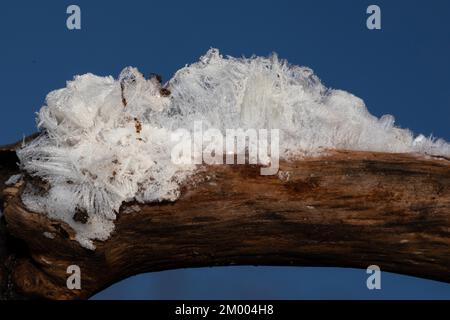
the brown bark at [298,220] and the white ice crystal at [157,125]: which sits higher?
the white ice crystal at [157,125]

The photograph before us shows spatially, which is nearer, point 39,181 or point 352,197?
point 352,197

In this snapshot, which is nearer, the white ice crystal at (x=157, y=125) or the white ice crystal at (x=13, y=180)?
the white ice crystal at (x=157, y=125)

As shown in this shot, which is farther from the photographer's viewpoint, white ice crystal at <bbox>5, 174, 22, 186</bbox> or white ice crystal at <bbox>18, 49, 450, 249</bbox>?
white ice crystal at <bbox>5, 174, 22, 186</bbox>
